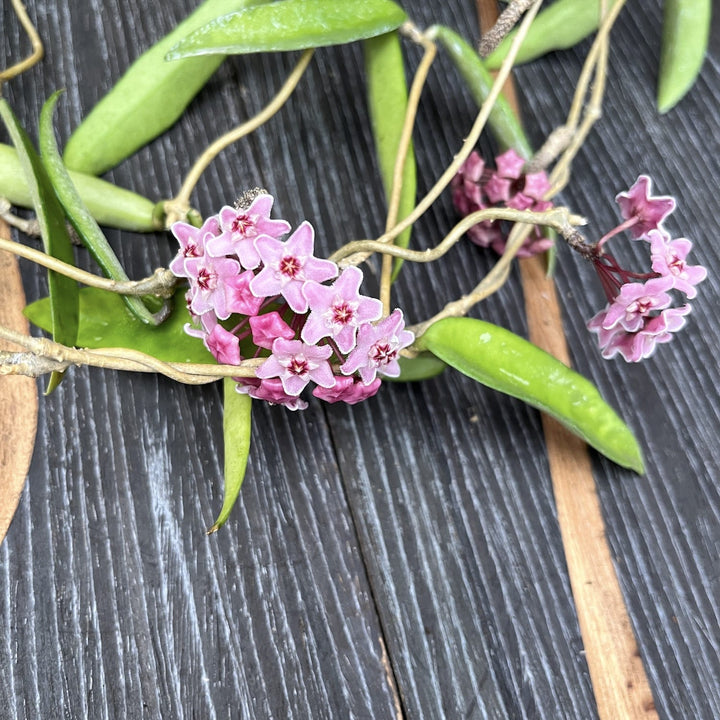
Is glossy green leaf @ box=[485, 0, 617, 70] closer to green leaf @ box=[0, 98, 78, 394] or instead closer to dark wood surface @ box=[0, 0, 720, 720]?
dark wood surface @ box=[0, 0, 720, 720]

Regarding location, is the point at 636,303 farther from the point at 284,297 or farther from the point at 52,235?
the point at 52,235

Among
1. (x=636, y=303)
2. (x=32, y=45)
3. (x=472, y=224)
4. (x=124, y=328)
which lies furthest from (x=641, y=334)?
(x=32, y=45)

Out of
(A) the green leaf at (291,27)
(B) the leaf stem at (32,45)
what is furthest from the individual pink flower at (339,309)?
(B) the leaf stem at (32,45)

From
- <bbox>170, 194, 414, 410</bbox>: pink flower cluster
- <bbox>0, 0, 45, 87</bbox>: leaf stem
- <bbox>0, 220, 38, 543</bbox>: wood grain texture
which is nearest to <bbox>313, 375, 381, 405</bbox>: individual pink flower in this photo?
<bbox>170, 194, 414, 410</bbox>: pink flower cluster

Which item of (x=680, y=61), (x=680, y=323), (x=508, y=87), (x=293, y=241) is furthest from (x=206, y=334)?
(x=680, y=61)

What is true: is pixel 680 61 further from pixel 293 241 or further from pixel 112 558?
pixel 112 558
